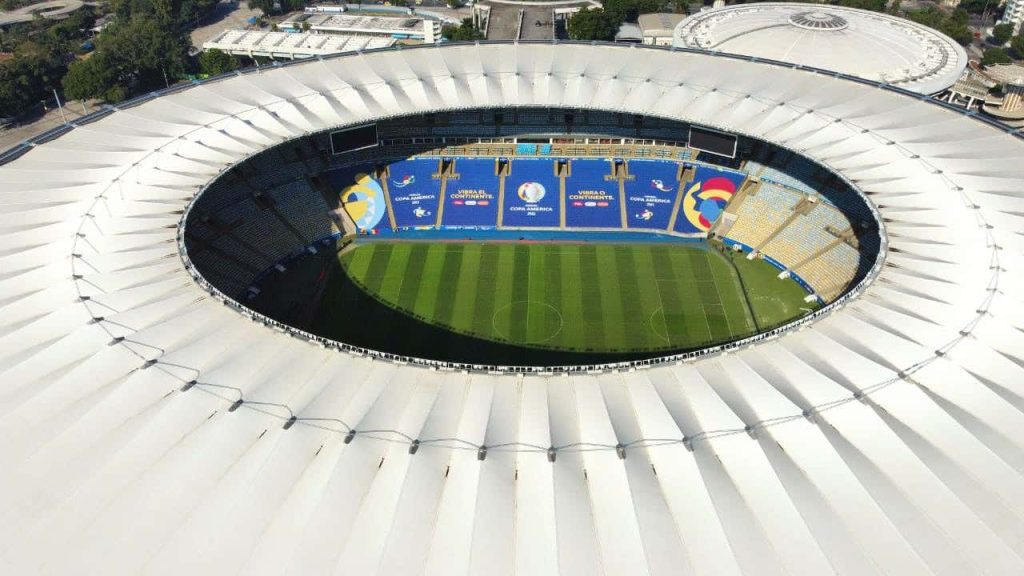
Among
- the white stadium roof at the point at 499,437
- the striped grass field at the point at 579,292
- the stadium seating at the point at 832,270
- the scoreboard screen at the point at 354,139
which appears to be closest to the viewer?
the white stadium roof at the point at 499,437

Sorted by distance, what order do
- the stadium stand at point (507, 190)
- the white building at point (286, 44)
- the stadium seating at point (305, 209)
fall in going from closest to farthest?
the stadium stand at point (507, 190) < the stadium seating at point (305, 209) < the white building at point (286, 44)

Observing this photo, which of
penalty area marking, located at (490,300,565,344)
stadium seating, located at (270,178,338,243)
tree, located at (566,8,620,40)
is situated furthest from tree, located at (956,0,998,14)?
stadium seating, located at (270,178,338,243)

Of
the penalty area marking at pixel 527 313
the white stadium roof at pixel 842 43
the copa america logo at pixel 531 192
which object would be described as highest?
the white stadium roof at pixel 842 43

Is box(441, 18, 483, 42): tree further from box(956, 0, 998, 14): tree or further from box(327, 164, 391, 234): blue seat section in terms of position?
box(956, 0, 998, 14): tree

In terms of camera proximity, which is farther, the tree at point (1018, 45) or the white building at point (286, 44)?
the tree at point (1018, 45)

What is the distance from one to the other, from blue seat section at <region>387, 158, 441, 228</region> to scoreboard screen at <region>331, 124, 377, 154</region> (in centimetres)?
488

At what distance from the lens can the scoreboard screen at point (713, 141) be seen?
195ft

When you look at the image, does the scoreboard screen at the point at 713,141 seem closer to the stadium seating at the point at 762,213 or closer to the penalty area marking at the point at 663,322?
the stadium seating at the point at 762,213

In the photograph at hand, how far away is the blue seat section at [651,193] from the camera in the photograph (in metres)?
63.4

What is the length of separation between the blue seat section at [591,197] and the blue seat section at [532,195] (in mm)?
1400

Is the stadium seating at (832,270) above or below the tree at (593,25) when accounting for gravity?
below

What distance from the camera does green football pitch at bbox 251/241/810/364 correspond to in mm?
50938

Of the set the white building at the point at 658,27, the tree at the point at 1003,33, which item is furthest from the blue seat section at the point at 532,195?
the tree at the point at 1003,33

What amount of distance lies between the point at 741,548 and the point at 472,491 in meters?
10.3
